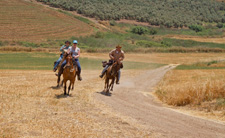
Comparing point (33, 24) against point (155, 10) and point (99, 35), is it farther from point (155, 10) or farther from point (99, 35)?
point (155, 10)

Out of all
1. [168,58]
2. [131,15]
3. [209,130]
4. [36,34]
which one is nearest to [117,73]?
[209,130]

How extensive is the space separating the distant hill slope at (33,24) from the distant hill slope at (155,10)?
16340 mm

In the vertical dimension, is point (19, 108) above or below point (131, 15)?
below

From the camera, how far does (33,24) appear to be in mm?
73375

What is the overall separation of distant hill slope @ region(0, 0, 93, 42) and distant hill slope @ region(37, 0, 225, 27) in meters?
16.3

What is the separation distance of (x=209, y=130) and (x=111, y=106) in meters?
4.52

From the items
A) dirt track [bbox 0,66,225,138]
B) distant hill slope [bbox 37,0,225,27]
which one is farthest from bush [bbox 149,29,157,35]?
dirt track [bbox 0,66,225,138]

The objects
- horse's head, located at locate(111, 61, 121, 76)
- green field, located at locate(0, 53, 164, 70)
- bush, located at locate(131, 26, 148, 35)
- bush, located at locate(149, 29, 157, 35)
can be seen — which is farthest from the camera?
bush, located at locate(149, 29, 157, 35)

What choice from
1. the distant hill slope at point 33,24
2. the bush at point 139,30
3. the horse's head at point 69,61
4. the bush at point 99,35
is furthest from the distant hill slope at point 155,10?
the horse's head at point 69,61

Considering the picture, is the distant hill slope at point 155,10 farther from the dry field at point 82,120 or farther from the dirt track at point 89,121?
the dirt track at point 89,121

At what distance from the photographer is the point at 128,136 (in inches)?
352

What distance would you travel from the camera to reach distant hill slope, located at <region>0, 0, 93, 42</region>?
218 ft

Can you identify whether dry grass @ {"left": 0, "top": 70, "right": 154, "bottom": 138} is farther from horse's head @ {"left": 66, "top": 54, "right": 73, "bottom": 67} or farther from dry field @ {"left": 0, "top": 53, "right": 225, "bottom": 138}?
horse's head @ {"left": 66, "top": 54, "right": 73, "bottom": 67}

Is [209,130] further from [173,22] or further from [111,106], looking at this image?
[173,22]
